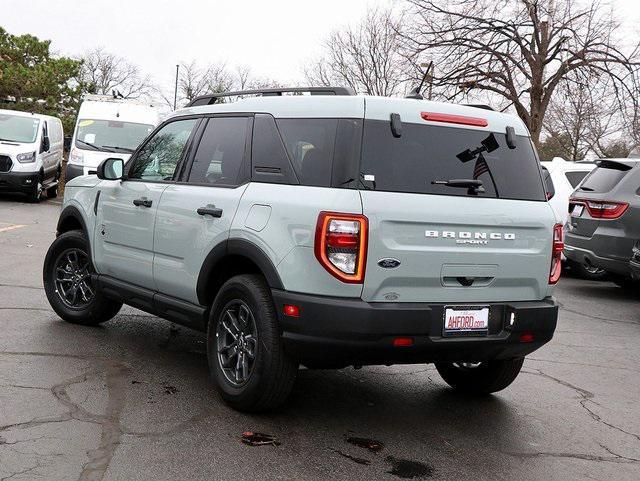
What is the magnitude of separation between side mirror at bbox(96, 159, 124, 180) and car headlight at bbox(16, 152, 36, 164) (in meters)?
13.7

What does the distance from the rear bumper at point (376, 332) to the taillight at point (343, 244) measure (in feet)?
0.50

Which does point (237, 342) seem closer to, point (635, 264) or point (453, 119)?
point (453, 119)

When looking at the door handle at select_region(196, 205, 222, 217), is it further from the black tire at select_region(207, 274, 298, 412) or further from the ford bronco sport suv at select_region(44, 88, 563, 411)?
the black tire at select_region(207, 274, 298, 412)

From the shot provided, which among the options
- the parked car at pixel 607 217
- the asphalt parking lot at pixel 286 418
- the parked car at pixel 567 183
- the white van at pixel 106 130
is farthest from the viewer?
the white van at pixel 106 130

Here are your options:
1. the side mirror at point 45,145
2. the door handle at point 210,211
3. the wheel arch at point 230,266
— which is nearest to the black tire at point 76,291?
the wheel arch at point 230,266

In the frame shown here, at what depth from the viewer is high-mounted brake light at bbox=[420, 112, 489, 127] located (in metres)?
4.57

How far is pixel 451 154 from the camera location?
4.59 metres

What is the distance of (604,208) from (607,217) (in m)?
0.13

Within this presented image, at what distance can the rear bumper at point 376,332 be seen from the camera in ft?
13.7

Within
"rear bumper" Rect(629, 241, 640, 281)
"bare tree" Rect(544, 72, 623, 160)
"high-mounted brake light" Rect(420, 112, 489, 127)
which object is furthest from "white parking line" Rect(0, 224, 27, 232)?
"bare tree" Rect(544, 72, 623, 160)

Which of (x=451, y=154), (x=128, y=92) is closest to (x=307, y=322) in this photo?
(x=451, y=154)

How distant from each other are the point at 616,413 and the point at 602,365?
61.5 inches

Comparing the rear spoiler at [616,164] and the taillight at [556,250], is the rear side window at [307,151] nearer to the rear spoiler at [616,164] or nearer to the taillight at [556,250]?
the taillight at [556,250]

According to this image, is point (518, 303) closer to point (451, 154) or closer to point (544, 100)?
point (451, 154)
